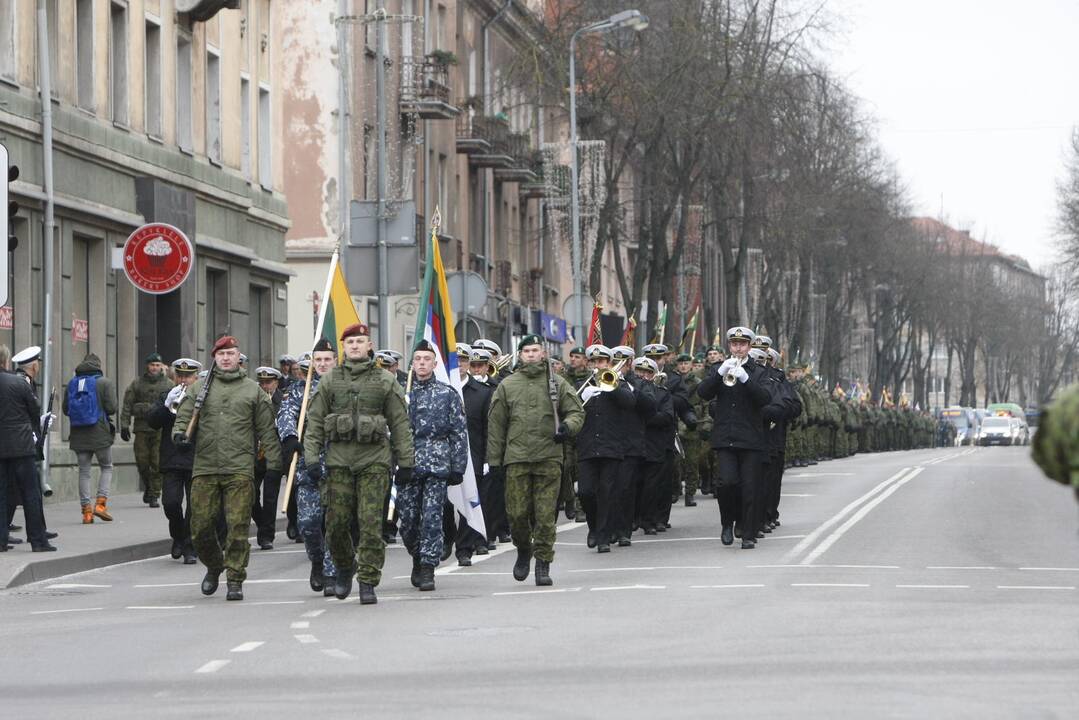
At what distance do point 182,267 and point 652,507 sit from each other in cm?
509

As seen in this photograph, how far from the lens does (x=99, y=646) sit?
12.7 m

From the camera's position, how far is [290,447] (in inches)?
624

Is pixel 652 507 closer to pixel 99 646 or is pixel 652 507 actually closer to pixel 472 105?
pixel 99 646

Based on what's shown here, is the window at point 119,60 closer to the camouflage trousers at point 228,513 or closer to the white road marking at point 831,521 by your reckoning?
the white road marking at point 831,521

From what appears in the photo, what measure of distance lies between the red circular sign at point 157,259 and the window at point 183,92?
11988mm

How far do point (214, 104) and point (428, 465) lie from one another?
21274mm

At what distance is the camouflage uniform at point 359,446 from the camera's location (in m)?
14.9

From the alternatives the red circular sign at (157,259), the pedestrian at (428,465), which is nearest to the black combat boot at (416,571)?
the pedestrian at (428,465)

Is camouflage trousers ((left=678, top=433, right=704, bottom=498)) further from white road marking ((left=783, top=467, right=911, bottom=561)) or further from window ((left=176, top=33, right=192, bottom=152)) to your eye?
window ((left=176, top=33, right=192, bottom=152))

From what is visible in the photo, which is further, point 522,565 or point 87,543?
point 87,543

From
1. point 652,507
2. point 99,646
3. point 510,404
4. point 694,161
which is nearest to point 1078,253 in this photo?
point 694,161

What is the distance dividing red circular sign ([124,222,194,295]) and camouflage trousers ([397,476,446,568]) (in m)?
7.13

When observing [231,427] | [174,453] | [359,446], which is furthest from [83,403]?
[359,446]

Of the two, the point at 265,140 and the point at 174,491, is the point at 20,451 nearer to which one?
the point at 174,491
